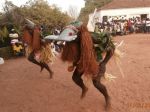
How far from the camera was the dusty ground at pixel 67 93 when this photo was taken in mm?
6166

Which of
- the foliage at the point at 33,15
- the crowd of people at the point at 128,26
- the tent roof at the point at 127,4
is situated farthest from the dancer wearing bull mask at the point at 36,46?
the tent roof at the point at 127,4

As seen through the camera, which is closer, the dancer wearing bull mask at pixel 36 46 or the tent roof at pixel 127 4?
the dancer wearing bull mask at pixel 36 46

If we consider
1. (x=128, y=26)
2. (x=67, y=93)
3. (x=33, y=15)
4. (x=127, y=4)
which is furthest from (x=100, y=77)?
(x=127, y=4)

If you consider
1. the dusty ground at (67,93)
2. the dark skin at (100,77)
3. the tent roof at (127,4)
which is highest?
the tent roof at (127,4)

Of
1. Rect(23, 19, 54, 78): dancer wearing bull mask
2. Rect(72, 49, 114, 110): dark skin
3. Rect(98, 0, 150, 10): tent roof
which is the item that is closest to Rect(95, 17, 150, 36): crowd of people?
Rect(98, 0, 150, 10): tent roof

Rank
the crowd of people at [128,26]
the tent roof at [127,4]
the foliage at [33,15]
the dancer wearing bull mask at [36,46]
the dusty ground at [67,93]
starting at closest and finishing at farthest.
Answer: the dusty ground at [67,93] → the dancer wearing bull mask at [36,46] → the foliage at [33,15] → the crowd of people at [128,26] → the tent roof at [127,4]

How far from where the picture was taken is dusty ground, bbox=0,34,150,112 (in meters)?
6.17

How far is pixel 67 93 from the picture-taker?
7199 mm

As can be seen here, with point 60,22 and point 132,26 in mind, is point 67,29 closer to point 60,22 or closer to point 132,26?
point 60,22

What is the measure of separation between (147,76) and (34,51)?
2930 mm

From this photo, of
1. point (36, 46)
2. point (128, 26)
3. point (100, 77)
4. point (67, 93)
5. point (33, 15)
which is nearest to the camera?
point (100, 77)

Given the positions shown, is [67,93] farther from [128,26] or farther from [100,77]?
[128,26]

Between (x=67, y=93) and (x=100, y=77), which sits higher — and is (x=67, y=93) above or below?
below

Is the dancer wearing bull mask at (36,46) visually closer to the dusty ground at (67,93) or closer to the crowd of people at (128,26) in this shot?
the dusty ground at (67,93)
